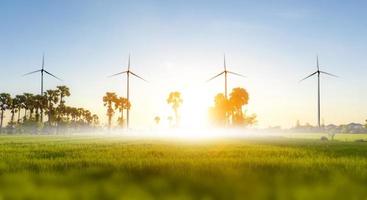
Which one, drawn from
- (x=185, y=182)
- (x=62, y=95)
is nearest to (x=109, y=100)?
(x=62, y=95)

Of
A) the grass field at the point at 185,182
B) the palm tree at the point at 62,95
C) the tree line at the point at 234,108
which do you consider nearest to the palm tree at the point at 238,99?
the tree line at the point at 234,108

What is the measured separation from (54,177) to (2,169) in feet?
14.5

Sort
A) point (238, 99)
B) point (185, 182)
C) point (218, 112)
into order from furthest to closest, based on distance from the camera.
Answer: point (218, 112) → point (238, 99) → point (185, 182)

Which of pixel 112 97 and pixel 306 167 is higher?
pixel 112 97

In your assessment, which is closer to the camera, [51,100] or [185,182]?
[185,182]

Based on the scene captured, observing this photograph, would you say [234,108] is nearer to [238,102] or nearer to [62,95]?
[238,102]

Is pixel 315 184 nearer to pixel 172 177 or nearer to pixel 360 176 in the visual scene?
pixel 360 176

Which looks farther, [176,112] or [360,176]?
[176,112]

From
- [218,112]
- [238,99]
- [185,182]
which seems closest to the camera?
[185,182]

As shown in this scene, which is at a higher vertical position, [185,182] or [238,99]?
[238,99]

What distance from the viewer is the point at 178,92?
547 feet

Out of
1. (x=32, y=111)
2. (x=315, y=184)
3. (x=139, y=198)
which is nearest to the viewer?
(x=139, y=198)

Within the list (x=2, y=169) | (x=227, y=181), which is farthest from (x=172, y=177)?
(x=2, y=169)

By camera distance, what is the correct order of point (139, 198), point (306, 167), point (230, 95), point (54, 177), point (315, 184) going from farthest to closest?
point (230, 95) → point (306, 167) → point (54, 177) → point (315, 184) → point (139, 198)
